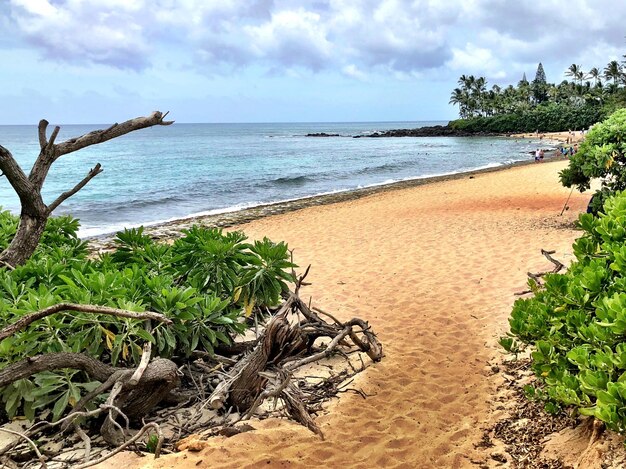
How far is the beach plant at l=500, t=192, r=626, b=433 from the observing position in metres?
1.89

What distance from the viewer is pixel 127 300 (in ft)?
12.3

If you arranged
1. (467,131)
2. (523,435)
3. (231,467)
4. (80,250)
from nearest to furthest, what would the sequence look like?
(231,467) → (523,435) → (80,250) → (467,131)

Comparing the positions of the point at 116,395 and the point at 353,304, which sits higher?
the point at 116,395

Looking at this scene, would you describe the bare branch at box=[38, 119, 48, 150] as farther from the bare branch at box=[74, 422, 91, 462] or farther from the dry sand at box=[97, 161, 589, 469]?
the dry sand at box=[97, 161, 589, 469]

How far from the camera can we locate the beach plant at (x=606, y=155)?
838cm

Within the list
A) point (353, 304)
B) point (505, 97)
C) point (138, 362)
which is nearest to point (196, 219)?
point (353, 304)

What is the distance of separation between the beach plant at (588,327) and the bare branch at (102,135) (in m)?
3.34

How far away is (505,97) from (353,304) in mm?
90257

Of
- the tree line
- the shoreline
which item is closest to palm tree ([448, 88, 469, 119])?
the tree line

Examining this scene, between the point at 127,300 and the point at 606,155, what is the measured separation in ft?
26.6

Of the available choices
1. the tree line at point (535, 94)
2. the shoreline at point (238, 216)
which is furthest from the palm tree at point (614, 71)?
the shoreline at point (238, 216)

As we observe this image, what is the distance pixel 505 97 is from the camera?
284ft

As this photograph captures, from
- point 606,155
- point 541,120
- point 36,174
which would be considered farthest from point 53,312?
point 541,120

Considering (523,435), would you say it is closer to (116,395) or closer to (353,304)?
(116,395)
